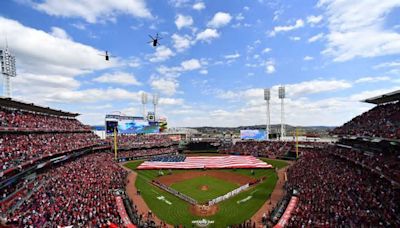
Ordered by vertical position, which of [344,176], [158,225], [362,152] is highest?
[362,152]

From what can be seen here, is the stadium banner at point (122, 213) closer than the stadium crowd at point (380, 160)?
No

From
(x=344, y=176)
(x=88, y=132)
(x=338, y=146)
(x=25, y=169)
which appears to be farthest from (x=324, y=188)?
(x=88, y=132)

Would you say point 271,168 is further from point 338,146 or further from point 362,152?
point 362,152

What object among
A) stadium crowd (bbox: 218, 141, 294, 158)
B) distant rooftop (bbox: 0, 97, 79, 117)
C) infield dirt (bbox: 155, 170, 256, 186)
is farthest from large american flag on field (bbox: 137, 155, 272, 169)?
distant rooftop (bbox: 0, 97, 79, 117)

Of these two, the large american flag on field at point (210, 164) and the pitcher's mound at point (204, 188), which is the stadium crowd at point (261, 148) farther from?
the pitcher's mound at point (204, 188)

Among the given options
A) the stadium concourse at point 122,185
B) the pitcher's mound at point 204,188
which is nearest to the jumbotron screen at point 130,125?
the stadium concourse at point 122,185

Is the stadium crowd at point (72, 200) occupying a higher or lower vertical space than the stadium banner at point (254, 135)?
lower

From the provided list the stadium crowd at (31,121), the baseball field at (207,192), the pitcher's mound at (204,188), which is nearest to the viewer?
the baseball field at (207,192)
